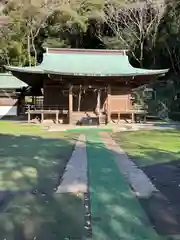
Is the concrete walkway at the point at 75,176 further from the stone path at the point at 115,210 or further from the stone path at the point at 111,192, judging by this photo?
the stone path at the point at 115,210

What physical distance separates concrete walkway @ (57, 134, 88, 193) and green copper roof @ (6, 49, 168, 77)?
11.0m

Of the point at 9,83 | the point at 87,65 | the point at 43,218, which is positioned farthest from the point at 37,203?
the point at 9,83

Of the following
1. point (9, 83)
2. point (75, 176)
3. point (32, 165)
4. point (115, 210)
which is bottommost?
point (9, 83)

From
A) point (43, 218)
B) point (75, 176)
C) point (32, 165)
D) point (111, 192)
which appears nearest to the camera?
point (43, 218)

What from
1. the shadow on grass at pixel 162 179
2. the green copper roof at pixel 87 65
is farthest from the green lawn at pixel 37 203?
the green copper roof at pixel 87 65

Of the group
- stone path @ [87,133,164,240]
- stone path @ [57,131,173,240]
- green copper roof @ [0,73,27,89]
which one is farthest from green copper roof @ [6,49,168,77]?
stone path @ [87,133,164,240]

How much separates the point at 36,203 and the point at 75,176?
1.42 meters

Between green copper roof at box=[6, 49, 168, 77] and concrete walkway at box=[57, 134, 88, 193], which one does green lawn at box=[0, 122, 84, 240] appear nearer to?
concrete walkway at box=[57, 134, 88, 193]

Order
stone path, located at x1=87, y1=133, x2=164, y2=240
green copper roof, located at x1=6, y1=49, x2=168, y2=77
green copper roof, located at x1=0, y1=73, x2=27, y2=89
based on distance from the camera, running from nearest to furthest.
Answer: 1. stone path, located at x1=87, y1=133, x2=164, y2=240
2. green copper roof, located at x1=6, y1=49, x2=168, y2=77
3. green copper roof, located at x1=0, y1=73, x2=27, y2=89

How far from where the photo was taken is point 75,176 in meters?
5.50

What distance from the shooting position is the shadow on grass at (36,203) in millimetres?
3221

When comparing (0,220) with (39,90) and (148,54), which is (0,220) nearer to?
(39,90)

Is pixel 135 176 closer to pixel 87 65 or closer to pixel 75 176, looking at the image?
pixel 75 176

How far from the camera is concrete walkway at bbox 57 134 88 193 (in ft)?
15.6
